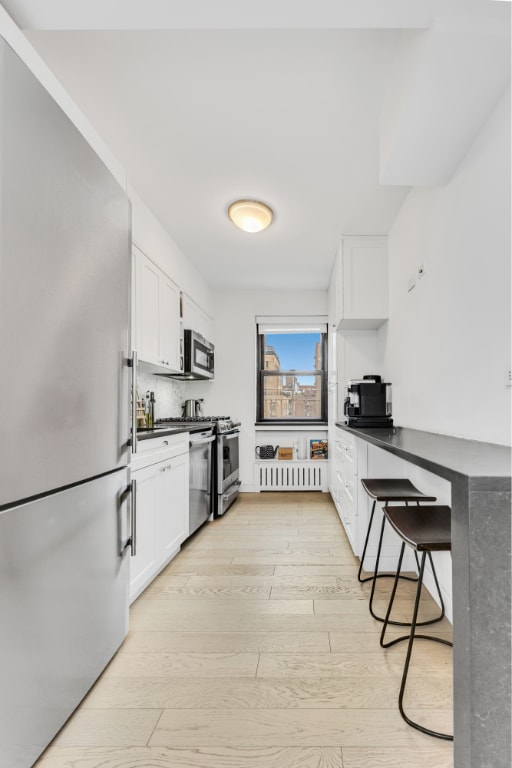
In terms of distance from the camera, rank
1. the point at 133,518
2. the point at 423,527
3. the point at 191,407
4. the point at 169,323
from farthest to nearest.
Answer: the point at 191,407
the point at 169,323
the point at 133,518
the point at 423,527

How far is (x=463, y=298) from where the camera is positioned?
198 centimetres

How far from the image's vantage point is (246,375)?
535cm

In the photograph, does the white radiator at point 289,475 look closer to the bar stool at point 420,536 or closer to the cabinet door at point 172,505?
the cabinet door at point 172,505

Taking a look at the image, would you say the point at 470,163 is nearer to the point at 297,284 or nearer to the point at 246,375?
the point at 297,284

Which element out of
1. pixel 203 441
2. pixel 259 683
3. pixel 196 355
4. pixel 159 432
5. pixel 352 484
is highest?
pixel 196 355

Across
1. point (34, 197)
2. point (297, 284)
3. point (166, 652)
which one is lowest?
point (166, 652)

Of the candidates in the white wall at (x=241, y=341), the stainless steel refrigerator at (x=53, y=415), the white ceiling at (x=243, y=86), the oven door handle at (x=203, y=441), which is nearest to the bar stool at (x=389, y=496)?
the stainless steel refrigerator at (x=53, y=415)

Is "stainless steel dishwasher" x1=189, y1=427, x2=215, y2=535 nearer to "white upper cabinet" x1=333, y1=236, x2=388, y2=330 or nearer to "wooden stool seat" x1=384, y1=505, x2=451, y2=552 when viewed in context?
"white upper cabinet" x1=333, y1=236, x2=388, y2=330

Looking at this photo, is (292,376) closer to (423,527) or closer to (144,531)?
(144,531)

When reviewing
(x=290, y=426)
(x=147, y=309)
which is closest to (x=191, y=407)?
(x=290, y=426)

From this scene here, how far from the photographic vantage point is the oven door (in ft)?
13.2

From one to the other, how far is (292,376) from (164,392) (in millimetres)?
1863

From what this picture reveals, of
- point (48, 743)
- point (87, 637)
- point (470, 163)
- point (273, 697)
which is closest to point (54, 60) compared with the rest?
point (470, 163)

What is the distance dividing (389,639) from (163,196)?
9.68 feet
